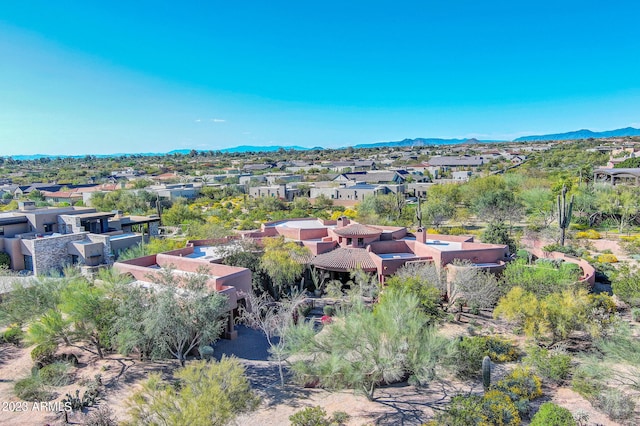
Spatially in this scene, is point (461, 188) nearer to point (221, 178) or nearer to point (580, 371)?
point (580, 371)

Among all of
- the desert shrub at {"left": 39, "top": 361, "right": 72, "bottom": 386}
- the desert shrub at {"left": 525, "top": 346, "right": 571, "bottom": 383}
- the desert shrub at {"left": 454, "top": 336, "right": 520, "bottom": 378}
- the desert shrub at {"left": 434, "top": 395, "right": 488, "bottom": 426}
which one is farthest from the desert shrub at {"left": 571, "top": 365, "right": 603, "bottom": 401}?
the desert shrub at {"left": 39, "top": 361, "right": 72, "bottom": 386}

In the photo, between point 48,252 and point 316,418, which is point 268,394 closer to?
point 316,418

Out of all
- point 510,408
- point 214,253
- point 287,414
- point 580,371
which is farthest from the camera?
point 214,253

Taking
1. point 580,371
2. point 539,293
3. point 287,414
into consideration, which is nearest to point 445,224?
point 539,293

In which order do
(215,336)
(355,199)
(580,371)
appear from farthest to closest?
(355,199)
(215,336)
(580,371)

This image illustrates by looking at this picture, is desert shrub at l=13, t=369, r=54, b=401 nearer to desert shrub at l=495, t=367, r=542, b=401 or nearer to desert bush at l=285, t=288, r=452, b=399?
desert bush at l=285, t=288, r=452, b=399

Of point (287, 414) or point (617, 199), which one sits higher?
point (617, 199)
